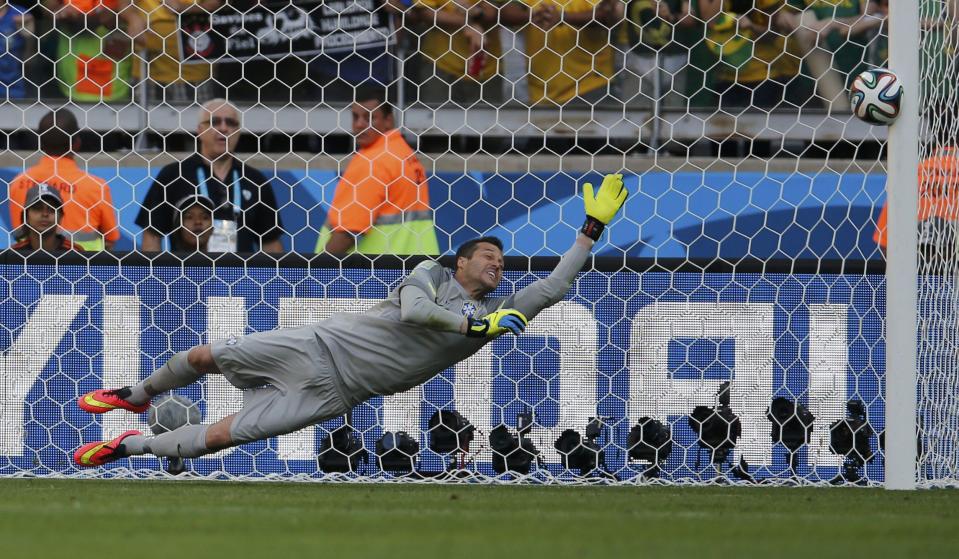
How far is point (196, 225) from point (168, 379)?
3.85 ft

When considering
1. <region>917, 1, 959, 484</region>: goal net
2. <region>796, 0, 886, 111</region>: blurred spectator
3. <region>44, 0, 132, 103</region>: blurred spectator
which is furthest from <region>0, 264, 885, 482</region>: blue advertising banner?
<region>44, 0, 132, 103</region>: blurred spectator

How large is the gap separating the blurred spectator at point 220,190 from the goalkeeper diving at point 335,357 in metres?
1.15

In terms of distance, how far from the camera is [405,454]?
6605mm

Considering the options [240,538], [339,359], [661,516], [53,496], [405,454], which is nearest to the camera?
[240,538]

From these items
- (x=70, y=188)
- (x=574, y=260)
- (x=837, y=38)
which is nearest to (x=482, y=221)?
(x=837, y=38)

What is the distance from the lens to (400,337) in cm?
614

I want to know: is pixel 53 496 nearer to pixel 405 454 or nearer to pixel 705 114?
pixel 405 454

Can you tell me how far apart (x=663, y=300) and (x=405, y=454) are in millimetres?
1349

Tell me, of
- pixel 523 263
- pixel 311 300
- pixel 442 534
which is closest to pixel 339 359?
pixel 311 300

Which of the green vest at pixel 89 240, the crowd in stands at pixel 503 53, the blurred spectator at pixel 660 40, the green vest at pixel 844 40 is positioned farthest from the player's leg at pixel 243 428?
the green vest at pixel 844 40

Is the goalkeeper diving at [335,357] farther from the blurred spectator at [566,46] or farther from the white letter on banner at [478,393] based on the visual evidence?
the blurred spectator at [566,46]

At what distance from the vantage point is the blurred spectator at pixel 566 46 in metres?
8.33

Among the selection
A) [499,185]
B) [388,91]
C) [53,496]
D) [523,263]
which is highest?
[388,91]

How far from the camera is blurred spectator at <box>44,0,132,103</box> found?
8352 mm
